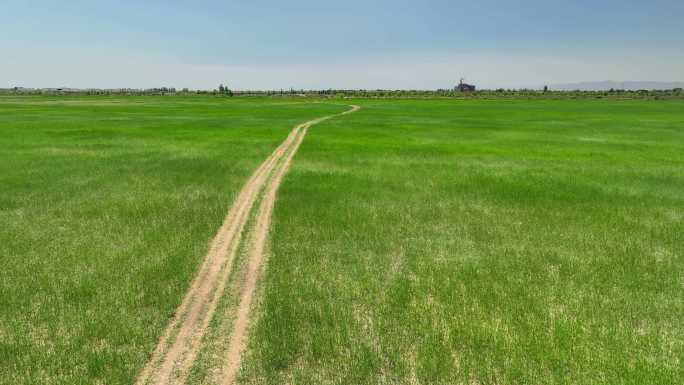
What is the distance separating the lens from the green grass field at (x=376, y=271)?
20.8 ft

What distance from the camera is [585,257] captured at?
10.3 m

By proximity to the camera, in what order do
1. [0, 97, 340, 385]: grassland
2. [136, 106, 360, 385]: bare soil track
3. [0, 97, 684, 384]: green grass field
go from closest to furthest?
1. [136, 106, 360, 385]: bare soil track
2. [0, 97, 684, 384]: green grass field
3. [0, 97, 340, 385]: grassland

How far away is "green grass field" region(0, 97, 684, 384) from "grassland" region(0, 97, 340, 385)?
45 millimetres

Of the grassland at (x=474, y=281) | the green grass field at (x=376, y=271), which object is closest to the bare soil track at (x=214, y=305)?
the green grass field at (x=376, y=271)

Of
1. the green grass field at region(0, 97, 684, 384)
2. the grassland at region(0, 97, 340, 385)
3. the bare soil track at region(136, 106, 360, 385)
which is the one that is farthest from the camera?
the grassland at region(0, 97, 340, 385)

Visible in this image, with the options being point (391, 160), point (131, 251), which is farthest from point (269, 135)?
point (131, 251)

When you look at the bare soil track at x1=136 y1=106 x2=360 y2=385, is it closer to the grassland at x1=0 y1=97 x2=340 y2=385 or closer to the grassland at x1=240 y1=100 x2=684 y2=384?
the grassland at x1=0 y1=97 x2=340 y2=385

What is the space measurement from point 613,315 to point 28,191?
20427 millimetres

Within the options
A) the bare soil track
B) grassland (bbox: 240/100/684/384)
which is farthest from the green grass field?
the bare soil track

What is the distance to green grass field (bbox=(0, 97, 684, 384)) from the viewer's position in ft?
20.8

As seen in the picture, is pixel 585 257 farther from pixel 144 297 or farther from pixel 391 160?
pixel 391 160

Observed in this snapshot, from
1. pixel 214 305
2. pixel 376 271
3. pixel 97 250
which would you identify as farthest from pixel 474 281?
pixel 97 250

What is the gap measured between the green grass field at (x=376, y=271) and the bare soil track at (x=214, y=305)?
0.80ft

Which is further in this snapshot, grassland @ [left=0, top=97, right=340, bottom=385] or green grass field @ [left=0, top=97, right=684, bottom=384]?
grassland @ [left=0, top=97, right=340, bottom=385]
